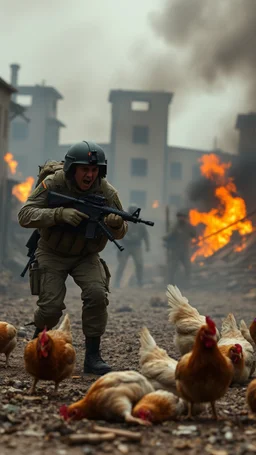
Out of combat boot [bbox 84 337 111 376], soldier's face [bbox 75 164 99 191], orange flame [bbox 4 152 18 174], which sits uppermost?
orange flame [bbox 4 152 18 174]

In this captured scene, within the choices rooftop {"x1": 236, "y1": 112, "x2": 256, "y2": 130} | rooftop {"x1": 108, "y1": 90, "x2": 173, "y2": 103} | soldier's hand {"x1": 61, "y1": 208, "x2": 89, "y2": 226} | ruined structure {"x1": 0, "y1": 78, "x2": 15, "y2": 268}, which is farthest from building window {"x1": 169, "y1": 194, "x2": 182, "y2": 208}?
soldier's hand {"x1": 61, "y1": 208, "x2": 89, "y2": 226}

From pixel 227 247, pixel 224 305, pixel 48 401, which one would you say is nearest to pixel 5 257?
pixel 227 247

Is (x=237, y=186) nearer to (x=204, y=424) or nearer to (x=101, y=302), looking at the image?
(x=101, y=302)

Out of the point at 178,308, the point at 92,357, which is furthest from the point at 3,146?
the point at 178,308

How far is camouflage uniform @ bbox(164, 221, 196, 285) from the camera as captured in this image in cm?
2102

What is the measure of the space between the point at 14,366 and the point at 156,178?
4586 cm

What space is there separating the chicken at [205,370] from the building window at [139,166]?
48.0 metres

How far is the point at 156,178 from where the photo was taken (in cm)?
5222

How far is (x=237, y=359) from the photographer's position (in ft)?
18.9

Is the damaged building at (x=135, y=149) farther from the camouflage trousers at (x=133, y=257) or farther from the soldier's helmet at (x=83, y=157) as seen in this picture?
the soldier's helmet at (x=83, y=157)

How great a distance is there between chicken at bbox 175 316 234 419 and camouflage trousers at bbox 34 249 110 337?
2.14 m

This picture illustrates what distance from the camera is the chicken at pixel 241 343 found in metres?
5.95

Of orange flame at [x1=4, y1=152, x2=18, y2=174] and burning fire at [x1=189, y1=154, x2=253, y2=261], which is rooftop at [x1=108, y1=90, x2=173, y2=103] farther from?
burning fire at [x1=189, y1=154, x2=253, y2=261]

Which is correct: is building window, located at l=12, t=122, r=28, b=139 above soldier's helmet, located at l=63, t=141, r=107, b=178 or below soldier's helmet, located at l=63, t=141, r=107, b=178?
above
